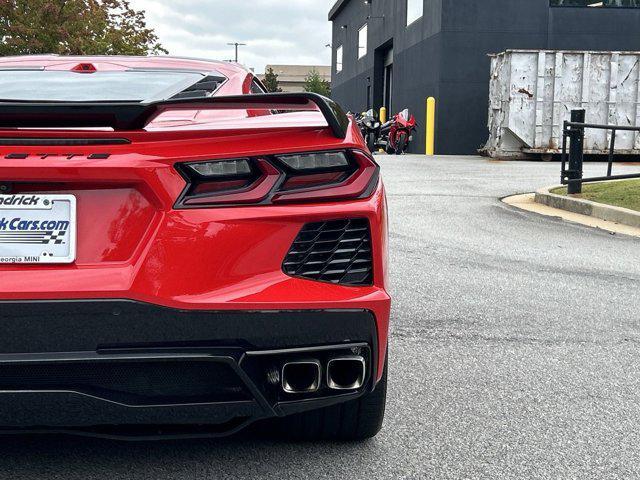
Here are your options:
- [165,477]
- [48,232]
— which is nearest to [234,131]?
[48,232]

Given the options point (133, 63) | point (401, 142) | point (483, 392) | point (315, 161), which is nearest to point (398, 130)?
point (401, 142)

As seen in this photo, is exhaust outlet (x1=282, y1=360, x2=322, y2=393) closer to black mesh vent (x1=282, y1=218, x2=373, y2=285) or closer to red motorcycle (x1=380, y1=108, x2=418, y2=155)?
black mesh vent (x1=282, y1=218, x2=373, y2=285)

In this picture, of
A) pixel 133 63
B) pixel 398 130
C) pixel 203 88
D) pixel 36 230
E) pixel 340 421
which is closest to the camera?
pixel 36 230

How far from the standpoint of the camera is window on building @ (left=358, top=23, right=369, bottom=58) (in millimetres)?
46188

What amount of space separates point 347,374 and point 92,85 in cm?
146

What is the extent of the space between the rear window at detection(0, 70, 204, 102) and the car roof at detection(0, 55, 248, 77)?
186 mm

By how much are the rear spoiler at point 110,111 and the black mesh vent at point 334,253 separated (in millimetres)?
293

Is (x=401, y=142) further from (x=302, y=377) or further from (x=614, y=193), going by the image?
A: (x=302, y=377)

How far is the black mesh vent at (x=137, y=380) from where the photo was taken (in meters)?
2.17

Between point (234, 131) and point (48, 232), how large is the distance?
569 mm

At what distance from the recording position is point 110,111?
7.30 feet

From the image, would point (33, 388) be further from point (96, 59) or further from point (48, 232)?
point (96, 59)

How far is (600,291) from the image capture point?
570 centimetres

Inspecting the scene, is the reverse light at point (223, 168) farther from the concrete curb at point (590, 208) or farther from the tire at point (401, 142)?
the tire at point (401, 142)
